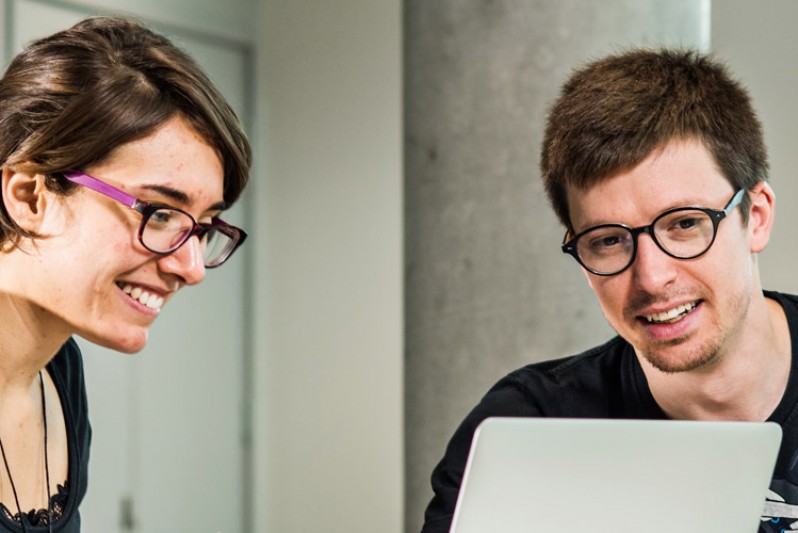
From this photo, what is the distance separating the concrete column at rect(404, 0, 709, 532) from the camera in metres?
2.50

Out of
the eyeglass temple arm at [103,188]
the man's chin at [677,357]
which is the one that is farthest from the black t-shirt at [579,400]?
the eyeglass temple arm at [103,188]

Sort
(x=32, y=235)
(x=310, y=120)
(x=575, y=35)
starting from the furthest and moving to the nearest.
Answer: (x=310, y=120)
(x=575, y=35)
(x=32, y=235)

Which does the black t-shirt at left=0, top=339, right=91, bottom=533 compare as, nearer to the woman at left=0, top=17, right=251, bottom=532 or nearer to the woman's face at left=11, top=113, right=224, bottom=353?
the woman at left=0, top=17, right=251, bottom=532

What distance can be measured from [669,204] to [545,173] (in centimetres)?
25

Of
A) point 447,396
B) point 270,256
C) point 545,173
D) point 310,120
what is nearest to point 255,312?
point 270,256

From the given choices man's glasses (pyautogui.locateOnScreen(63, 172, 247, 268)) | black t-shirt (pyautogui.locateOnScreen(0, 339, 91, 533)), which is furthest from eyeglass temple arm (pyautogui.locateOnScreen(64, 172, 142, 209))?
black t-shirt (pyautogui.locateOnScreen(0, 339, 91, 533))

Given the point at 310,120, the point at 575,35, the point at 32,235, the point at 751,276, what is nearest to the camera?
the point at 32,235

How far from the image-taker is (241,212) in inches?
194

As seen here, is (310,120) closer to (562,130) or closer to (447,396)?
(447,396)

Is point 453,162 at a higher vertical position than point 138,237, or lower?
higher

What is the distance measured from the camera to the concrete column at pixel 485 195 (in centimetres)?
250

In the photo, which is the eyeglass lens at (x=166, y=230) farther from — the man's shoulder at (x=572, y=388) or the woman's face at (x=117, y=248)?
the man's shoulder at (x=572, y=388)

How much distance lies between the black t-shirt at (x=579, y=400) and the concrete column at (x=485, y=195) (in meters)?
0.64

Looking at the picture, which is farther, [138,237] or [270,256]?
[270,256]
